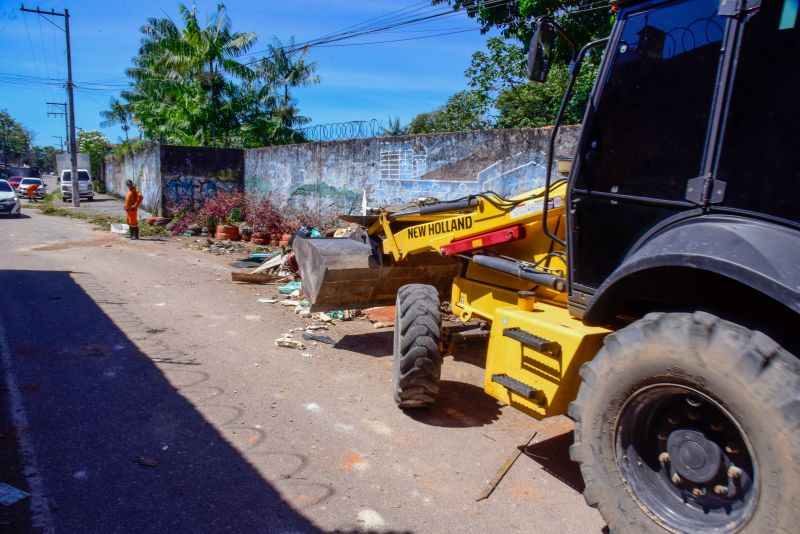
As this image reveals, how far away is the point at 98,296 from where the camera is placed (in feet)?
28.2

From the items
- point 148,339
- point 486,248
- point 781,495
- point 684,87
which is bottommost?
point 148,339

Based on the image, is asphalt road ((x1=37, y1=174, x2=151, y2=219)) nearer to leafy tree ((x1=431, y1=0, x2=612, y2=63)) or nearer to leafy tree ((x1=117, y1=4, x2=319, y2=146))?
leafy tree ((x1=117, y1=4, x2=319, y2=146))

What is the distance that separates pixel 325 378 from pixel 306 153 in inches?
437

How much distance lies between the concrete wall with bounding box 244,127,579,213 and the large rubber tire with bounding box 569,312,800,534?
5.99 m

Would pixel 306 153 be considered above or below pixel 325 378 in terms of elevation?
above

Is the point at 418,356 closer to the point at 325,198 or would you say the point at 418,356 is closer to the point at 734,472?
the point at 734,472

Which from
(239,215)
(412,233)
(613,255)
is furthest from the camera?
(239,215)

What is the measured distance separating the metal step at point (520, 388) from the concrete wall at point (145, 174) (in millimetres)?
18059

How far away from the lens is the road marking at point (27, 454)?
3.17m

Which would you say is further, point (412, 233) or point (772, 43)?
point (412, 233)

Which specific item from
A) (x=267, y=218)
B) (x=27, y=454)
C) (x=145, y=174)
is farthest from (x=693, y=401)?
(x=145, y=174)

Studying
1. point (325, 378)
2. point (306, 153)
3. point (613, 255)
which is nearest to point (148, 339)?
point (325, 378)

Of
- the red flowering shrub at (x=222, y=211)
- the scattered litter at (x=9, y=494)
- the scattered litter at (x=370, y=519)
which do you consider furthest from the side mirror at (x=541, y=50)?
the red flowering shrub at (x=222, y=211)

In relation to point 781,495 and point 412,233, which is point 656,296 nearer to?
point 781,495
